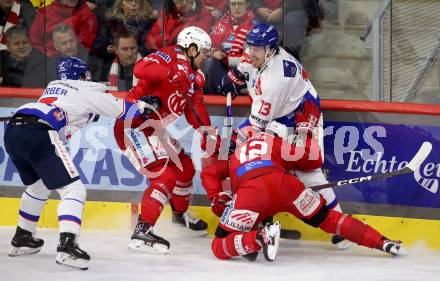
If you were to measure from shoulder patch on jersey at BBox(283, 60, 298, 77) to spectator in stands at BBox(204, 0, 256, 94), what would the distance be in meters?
0.77

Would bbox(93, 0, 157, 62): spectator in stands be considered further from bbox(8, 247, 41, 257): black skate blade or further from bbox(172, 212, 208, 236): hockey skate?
bbox(8, 247, 41, 257): black skate blade

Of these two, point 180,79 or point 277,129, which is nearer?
point 277,129

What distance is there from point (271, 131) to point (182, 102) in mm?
600

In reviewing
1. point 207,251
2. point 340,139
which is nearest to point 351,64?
point 340,139

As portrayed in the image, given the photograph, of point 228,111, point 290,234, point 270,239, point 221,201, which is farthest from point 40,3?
point 270,239

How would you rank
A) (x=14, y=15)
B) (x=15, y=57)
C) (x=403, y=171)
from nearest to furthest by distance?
1. (x=403, y=171)
2. (x=15, y=57)
3. (x=14, y=15)

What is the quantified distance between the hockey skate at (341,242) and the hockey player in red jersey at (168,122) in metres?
0.83

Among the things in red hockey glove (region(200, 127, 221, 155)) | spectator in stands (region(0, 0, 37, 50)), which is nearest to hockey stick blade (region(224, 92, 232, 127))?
red hockey glove (region(200, 127, 221, 155))

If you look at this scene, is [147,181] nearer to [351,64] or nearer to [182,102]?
[182,102]

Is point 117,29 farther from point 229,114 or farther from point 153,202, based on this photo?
point 153,202

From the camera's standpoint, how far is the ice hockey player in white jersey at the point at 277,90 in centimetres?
591

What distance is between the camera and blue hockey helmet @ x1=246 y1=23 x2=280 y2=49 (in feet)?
19.4

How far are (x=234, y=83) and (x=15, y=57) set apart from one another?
1750 mm

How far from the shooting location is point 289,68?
5969 millimetres
